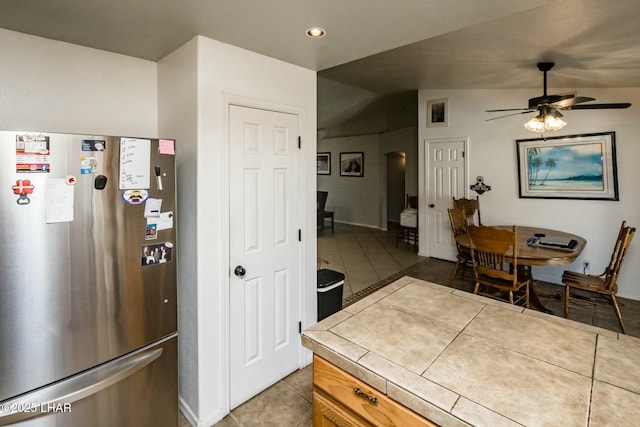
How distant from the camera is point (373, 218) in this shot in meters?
8.96

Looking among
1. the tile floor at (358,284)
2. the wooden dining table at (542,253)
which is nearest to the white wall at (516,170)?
the wooden dining table at (542,253)

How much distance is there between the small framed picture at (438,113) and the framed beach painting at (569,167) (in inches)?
47.8

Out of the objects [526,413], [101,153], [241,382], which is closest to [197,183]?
[101,153]

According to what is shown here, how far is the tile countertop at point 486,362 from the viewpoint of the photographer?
82cm

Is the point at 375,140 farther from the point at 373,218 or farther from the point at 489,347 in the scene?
the point at 489,347

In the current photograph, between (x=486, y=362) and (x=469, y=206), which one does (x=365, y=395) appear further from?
(x=469, y=206)

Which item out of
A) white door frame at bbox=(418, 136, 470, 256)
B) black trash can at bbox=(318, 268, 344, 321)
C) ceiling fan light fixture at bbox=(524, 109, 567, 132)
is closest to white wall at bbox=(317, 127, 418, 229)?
white door frame at bbox=(418, 136, 470, 256)

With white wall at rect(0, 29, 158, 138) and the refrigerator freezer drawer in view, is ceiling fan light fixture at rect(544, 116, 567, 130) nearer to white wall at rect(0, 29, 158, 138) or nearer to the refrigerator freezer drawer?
white wall at rect(0, 29, 158, 138)

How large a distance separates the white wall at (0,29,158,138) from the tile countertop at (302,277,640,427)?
1.87 m

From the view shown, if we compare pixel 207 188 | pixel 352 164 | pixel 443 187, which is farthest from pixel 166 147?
pixel 352 164

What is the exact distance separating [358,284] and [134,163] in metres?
3.43

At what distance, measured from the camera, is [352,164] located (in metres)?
9.37

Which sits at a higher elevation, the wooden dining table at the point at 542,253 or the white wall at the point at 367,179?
the white wall at the point at 367,179

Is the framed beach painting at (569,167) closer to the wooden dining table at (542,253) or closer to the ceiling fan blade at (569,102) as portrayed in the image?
the wooden dining table at (542,253)
